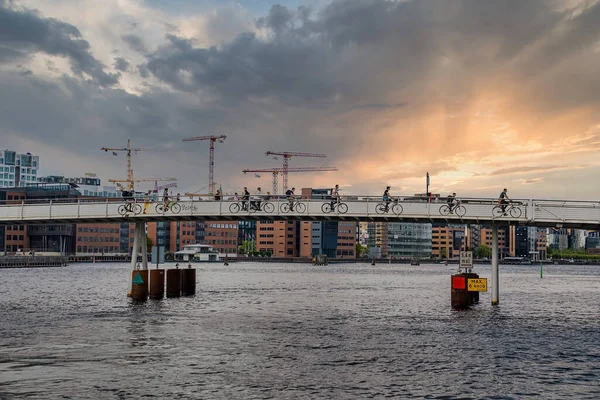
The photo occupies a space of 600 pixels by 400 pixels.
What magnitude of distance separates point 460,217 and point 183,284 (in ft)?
133

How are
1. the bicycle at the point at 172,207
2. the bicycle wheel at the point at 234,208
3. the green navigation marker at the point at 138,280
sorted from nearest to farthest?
the bicycle wheel at the point at 234,208 → the bicycle at the point at 172,207 → the green navigation marker at the point at 138,280

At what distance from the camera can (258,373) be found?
3747cm

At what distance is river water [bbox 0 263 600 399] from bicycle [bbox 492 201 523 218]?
9.69 meters

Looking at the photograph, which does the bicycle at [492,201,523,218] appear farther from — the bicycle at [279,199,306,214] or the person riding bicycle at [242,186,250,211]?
the person riding bicycle at [242,186,250,211]

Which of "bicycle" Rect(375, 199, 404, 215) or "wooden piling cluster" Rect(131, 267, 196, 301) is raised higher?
"bicycle" Rect(375, 199, 404, 215)

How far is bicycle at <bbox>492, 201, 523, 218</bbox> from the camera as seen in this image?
6538 cm

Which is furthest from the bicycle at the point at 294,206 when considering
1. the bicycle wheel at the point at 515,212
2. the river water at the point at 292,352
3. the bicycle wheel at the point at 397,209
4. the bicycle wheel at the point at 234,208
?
the bicycle wheel at the point at 515,212

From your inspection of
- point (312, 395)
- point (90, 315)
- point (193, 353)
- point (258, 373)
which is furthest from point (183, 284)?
point (312, 395)

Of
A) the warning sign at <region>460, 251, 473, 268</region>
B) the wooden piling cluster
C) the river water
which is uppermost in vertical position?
the warning sign at <region>460, 251, 473, 268</region>

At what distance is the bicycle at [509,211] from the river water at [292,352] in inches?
381

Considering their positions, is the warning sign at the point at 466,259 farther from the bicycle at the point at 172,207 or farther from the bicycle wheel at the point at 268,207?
the bicycle at the point at 172,207

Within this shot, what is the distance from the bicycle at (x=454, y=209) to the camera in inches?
2591

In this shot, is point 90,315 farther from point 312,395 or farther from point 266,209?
point 312,395

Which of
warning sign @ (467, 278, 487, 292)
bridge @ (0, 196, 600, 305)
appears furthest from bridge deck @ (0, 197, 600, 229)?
warning sign @ (467, 278, 487, 292)
